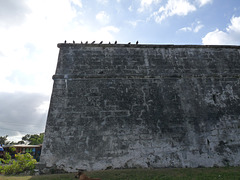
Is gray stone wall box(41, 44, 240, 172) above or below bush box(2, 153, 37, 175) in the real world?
above

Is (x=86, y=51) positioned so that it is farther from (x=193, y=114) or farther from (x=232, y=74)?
(x=232, y=74)

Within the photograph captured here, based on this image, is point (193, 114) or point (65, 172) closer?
point (65, 172)

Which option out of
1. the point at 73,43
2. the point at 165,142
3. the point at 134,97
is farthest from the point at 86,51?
the point at 165,142

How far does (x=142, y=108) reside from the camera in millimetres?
6371

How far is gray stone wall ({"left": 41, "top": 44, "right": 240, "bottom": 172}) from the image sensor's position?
5.61m

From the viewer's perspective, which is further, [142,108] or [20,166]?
[142,108]

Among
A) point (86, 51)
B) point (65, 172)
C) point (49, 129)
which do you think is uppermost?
point (86, 51)

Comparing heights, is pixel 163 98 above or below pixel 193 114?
above

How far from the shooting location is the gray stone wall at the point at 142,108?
221 inches

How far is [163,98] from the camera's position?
263 inches

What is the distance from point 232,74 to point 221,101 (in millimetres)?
1743

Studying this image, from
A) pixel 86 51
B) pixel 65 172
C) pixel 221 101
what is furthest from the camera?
pixel 86 51

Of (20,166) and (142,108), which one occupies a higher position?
(142,108)

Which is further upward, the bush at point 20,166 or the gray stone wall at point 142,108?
the gray stone wall at point 142,108
